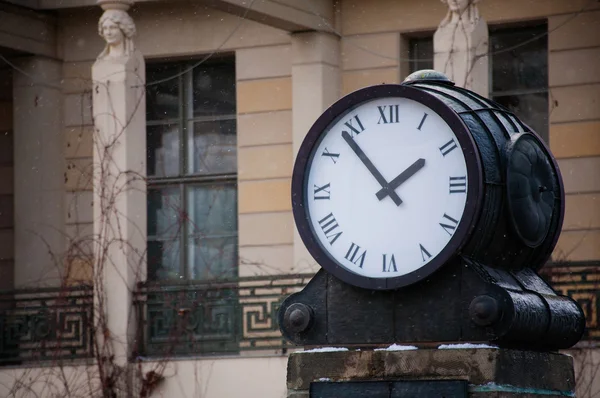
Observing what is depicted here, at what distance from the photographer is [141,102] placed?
14547mm

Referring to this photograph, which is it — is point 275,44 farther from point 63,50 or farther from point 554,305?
point 554,305

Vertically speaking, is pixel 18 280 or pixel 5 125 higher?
pixel 5 125

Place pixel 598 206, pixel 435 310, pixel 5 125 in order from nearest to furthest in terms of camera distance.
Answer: pixel 435 310
pixel 598 206
pixel 5 125

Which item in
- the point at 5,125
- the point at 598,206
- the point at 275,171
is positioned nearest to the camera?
the point at 598,206

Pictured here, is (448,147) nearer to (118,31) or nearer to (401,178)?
(401,178)

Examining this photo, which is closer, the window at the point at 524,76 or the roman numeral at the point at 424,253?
the roman numeral at the point at 424,253

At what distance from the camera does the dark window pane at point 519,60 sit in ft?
49.9

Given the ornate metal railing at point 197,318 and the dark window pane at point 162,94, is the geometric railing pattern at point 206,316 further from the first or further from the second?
the dark window pane at point 162,94

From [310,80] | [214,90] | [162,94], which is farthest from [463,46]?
[162,94]

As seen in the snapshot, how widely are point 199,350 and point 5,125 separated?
4158mm

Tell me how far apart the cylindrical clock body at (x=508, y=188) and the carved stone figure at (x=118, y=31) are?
9.66m

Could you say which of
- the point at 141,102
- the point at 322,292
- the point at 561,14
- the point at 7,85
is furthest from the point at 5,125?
the point at 322,292

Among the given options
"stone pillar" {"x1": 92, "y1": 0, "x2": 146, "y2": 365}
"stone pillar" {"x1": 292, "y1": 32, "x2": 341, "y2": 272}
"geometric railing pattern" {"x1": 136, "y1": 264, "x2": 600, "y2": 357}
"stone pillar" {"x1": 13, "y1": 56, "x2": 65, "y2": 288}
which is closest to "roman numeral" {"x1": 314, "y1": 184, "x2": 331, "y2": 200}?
"geometric railing pattern" {"x1": 136, "y1": 264, "x2": 600, "y2": 357}

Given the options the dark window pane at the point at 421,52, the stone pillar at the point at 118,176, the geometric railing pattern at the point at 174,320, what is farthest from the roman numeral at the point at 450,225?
the dark window pane at the point at 421,52
